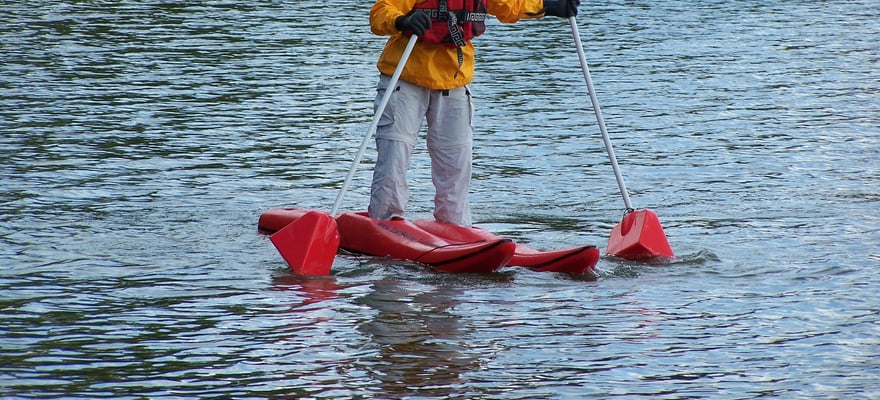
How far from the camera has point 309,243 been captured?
8.15 m

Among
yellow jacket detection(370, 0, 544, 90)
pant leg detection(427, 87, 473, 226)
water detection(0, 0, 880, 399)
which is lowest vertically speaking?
water detection(0, 0, 880, 399)

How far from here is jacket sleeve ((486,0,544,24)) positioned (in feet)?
28.4

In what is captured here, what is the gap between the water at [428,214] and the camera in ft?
20.6

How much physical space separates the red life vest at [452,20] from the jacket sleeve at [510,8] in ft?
0.37

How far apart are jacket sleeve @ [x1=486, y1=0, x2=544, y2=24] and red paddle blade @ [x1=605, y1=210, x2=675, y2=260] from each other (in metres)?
1.44

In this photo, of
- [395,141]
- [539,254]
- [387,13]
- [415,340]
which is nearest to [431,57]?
[387,13]

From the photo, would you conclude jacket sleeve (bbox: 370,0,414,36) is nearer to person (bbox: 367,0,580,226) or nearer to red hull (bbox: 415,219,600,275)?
person (bbox: 367,0,580,226)

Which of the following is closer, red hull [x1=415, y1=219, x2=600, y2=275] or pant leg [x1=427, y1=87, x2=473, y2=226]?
red hull [x1=415, y1=219, x2=600, y2=275]

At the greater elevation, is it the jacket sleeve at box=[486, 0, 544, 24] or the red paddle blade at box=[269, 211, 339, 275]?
the jacket sleeve at box=[486, 0, 544, 24]

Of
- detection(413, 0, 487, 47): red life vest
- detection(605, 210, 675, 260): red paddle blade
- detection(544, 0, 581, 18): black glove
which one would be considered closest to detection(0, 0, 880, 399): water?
detection(605, 210, 675, 260): red paddle blade

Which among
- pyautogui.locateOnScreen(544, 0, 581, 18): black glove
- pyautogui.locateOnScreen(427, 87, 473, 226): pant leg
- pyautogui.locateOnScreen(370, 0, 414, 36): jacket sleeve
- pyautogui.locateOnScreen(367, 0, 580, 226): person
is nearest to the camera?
pyautogui.locateOnScreen(370, 0, 414, 36): jacket sleeve

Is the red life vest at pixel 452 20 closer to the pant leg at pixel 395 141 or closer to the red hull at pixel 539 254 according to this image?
the pant leg at pixel 395 141

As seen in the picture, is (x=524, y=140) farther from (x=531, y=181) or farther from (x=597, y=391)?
(x=597, y=391)

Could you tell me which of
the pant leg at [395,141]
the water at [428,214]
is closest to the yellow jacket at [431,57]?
the pant leg at [395,141]
